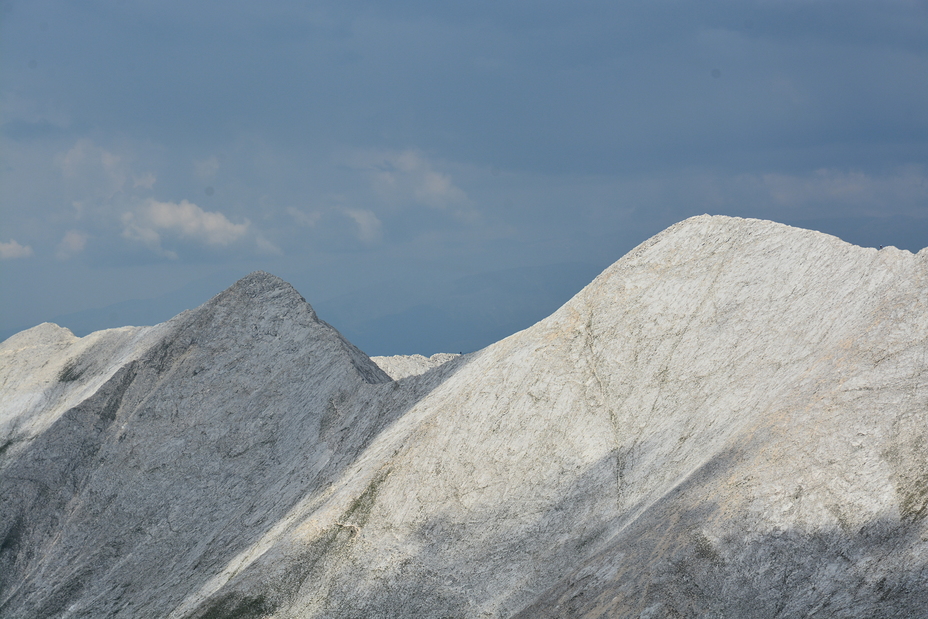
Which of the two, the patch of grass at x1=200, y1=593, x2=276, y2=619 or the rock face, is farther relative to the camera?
the patch of grass at x1=200, y1=593, x2=276, y2=619

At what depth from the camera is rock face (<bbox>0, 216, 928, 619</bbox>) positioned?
73.0 feet

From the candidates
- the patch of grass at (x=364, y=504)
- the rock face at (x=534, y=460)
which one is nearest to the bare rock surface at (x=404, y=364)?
the rock face at (x=534, y=460)

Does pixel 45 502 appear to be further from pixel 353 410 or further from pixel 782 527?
pixel 782 527

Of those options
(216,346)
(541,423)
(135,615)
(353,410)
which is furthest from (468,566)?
(216,346)

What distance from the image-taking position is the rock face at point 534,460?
22.2 m

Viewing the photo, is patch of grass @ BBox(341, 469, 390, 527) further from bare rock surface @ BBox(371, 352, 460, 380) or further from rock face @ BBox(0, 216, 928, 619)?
bare rock surface @ BBox(371, 352, 460, 380)

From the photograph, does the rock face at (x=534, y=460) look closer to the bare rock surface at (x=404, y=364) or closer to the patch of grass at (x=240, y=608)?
the patch of grass at (x=240, y=608)

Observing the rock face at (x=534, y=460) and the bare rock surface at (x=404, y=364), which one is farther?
the bare rock surface at (x=404, y=364)

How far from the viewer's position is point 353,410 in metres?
46.5

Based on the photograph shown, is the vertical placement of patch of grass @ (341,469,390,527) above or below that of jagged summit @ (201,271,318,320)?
below

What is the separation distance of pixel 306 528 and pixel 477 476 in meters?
9.74

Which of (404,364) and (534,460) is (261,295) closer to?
(404,364)

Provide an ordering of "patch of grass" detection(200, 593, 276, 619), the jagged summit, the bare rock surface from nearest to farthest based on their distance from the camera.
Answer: "patch of grass" detection(200, 593, 276, 619) → the jagged summit → the bare rock surface

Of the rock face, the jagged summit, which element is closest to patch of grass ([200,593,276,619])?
the rock face
